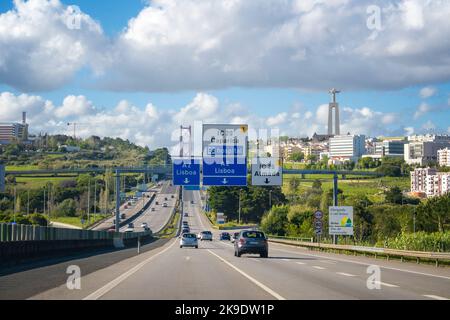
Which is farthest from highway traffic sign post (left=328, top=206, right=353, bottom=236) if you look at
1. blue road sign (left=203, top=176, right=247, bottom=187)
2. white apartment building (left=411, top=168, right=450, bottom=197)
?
white apartment building (left=411, top=168, right=450, bottom=197)

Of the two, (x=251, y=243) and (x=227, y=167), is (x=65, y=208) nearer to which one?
(x=227, y=167)

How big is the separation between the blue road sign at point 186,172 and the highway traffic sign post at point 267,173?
4.59m

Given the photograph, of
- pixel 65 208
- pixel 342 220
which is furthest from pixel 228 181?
pixel 65 208

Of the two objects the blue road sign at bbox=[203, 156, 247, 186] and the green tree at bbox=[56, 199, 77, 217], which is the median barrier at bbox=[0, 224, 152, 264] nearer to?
the blue road sign at bbox=[203, 156, 247, 186]

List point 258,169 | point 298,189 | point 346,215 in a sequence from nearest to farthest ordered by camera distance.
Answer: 1. point 258,169
2. point 346,215
3. point 298,189

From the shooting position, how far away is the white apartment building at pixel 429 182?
147 meters

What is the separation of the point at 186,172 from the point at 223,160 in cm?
331

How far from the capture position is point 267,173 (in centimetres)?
5491

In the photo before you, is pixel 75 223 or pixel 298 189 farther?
pixel 298 189

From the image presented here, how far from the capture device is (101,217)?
116 metres

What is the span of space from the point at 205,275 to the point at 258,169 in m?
31.7

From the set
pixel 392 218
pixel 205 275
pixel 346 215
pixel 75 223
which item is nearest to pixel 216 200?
pixel 75 223
